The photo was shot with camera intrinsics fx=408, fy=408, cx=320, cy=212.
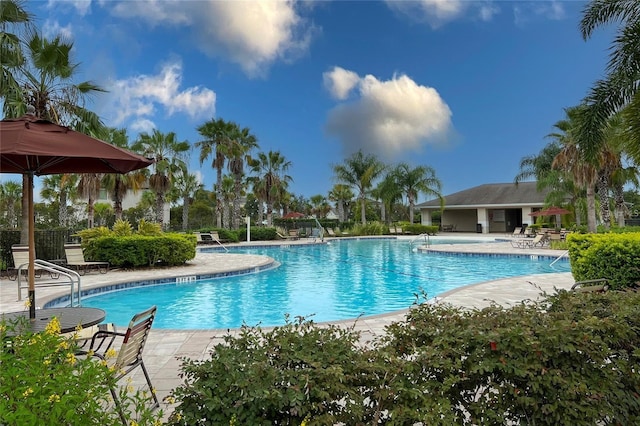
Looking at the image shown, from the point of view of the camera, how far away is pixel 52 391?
176cm

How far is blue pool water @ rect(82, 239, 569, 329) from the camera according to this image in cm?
846

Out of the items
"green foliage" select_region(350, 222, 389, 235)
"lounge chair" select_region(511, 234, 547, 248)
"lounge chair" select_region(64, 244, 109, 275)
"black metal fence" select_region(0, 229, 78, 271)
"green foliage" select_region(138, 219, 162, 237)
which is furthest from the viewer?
"green foliage" select_region(350, 222, 389, 235)

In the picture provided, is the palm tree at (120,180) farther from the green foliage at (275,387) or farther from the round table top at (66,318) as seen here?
the green foliage at (275,387)

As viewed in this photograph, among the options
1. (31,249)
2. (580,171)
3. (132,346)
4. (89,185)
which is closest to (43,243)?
(89,185)

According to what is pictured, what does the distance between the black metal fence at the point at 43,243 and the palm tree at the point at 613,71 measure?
52.4 feet

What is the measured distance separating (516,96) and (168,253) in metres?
20.7

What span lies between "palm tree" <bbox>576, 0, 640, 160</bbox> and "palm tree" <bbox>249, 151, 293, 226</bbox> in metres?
27.5

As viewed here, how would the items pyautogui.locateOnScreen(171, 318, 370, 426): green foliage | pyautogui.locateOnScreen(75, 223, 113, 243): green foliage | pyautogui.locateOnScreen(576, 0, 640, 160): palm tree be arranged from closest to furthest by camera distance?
pyautogui.locateOnScreen(171, 318, 370, 426): green foliage, pyautogui.locateOnScreen(576, 0, 640, 160): palm tree, pyautogui.locateOnScreen(75, 223, 113, 243): green foliage

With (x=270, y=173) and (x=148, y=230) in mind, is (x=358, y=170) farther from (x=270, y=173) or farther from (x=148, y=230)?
(x=148, y=230)

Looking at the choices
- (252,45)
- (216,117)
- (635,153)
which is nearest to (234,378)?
(635,153)

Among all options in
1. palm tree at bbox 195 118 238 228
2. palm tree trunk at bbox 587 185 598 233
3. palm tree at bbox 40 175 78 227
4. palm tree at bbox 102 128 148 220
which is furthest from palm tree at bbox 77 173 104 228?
palm tree trunk at bbox 587 185 598 233

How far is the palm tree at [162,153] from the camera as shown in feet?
83.0

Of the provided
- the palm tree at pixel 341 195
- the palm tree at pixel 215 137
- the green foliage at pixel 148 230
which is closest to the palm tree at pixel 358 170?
the palm tree at pixel 341 195

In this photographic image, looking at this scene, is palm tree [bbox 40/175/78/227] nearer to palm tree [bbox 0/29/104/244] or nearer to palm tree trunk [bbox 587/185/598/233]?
palm tree [bbox 0/29/104/244]
